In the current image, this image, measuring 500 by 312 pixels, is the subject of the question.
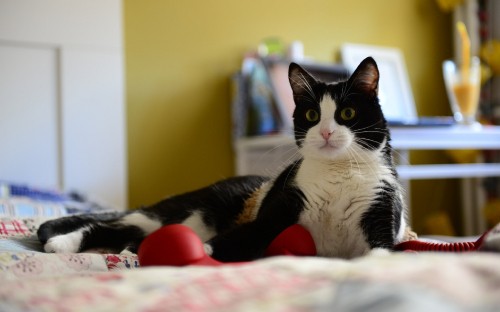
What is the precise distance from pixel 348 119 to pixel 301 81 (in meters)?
0.14

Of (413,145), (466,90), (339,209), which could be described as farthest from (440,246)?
(466,90)

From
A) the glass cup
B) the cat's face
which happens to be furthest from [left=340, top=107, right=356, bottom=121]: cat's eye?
the glass cup

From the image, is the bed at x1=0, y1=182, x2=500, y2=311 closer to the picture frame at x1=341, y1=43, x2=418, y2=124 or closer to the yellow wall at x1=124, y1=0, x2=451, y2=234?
the yellow wall at x1=124, y1=0, x2=451, y2=234

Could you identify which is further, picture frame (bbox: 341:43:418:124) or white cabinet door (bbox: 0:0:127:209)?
picture frame (bbox: 341:43:418:124)

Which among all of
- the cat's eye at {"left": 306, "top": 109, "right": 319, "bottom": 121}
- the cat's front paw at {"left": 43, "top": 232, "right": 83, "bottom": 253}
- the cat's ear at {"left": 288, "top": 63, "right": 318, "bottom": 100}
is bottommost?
the cat's front paw at {"left": 43, "top": 232, "right": 83, "bottom": 253}

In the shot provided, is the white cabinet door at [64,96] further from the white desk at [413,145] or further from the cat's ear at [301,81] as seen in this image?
the cat's ear at [301,81]

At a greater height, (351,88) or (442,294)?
(351,88)

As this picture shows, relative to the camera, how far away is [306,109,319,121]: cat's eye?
92 centimetres

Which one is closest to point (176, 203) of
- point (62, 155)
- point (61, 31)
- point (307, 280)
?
point (307, 280)

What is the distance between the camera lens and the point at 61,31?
Answer: 194 centimetres

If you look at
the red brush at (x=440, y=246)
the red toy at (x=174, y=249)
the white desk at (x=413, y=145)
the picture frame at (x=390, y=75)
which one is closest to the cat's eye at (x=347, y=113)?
the red brush at (x=440, y=246)

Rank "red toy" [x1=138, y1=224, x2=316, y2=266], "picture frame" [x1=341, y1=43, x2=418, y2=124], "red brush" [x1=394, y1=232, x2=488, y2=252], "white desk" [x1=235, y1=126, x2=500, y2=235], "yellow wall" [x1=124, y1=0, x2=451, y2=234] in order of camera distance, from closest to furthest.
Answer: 1. "red toy" [x1=138, y1=224, x2=316, y2=266]
2. "red brush" [x1=394, y1=232, x2=488, y2=252]
3. "white desk" [x1=235, y1=126, x2=500, y2=235]
4. "yellow wall" [x1=124, y1=0, x2=451, y2=234]
5. "picture frame" [x1=341, y1=43, x2=418, y2=124]

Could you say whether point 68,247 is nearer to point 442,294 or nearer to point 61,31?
point 442,294

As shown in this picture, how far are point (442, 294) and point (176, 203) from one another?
2.72ft
